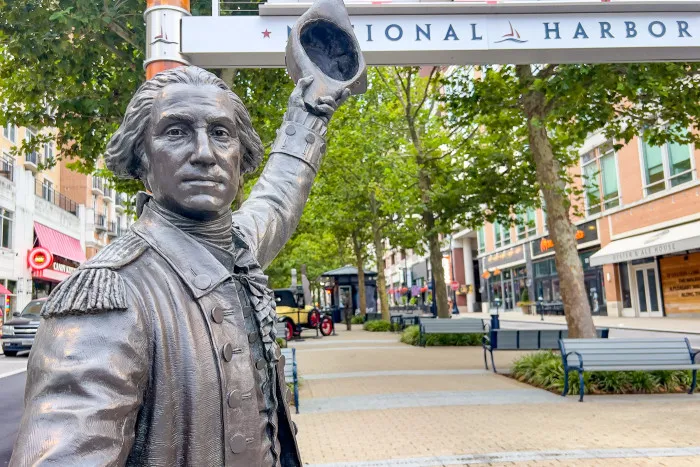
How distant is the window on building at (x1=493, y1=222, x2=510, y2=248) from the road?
35.3 m

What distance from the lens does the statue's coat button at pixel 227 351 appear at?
1114 mm

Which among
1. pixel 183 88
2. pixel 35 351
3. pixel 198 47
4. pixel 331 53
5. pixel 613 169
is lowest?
pixel 35 351

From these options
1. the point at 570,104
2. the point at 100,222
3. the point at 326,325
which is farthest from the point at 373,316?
the point at 100,222

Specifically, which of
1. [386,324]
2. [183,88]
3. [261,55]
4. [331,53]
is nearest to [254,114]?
[261,55]

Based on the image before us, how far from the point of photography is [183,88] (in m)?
1.25

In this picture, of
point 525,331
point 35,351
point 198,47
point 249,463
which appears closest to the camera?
point 35,351

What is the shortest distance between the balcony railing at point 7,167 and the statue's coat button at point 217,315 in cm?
3074

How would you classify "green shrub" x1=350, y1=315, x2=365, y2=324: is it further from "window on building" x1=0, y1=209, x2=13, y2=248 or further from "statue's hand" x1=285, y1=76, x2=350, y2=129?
"statue's hand" x1=285, y1=76, x2=350, y2=129

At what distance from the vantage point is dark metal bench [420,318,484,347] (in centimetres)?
1578

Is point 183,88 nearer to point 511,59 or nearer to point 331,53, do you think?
point 331,53

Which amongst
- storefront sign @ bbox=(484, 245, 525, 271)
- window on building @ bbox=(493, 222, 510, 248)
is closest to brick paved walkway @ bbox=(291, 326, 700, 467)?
storefront sign @ bbox=(484, 245, 525, 271)

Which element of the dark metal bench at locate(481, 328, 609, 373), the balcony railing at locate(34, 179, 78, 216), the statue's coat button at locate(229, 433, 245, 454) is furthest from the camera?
the balcony railing at locate(34, 179, 78, 216)

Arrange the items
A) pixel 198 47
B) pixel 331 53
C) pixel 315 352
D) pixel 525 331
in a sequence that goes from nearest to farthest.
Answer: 1. pixel 331 53
2. pixel 198 47
3. pixel 525 331
4. pixel 315 352

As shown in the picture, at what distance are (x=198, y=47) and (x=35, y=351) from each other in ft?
13.4
